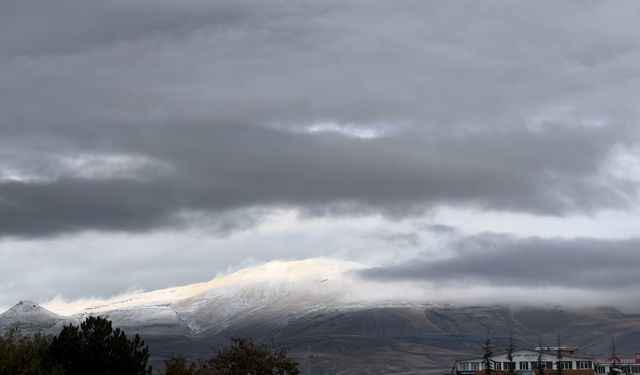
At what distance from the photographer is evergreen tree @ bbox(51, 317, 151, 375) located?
12106 cm

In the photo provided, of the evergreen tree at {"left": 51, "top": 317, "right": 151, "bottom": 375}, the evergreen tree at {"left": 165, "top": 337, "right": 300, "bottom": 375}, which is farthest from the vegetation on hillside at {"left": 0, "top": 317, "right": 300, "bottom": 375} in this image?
the evergreen tree at {"left": 165, "top": 337, "right": 300, "bottom": 375}

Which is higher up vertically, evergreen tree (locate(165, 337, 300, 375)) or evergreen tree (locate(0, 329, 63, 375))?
evergreen tree (locate(165, 337, 300, 375))

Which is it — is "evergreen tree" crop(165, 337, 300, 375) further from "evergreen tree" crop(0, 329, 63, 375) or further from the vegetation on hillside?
"evergreen tree" crop(0, 329, 63, 375)

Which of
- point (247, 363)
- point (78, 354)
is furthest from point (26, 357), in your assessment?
point (247, 363)

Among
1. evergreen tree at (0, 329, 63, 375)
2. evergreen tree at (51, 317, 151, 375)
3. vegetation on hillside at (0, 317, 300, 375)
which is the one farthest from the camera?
evergreen tree at (51, 317, 151, 375)

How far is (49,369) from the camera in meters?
120

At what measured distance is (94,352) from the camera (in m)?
121

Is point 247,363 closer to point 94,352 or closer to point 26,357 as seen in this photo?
point 94,352

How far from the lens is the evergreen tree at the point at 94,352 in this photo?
4766 inches

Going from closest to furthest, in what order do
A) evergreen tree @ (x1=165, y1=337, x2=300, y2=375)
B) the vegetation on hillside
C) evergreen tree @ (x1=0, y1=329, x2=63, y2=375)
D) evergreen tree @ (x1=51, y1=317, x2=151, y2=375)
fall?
evergreen tree @ (x1=0, y1=329, x2=63, y2=375)
the vegetation on hillside
evergreen tree @ (x1=51, y1=317, x2=151, y2=375)
evergreen tree @ (x1=165, y1=337, x2=300, y2=375)

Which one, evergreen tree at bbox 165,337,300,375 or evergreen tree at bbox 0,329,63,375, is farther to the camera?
evergreen tree at bbox 165,337,300,375

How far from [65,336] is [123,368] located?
280 inches

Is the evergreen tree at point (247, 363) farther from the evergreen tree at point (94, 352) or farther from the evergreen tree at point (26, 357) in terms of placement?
the evergreen tree at point (26, 357)

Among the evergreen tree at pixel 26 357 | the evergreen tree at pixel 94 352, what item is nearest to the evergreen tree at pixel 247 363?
the evergreen tree at pixel 94 352
